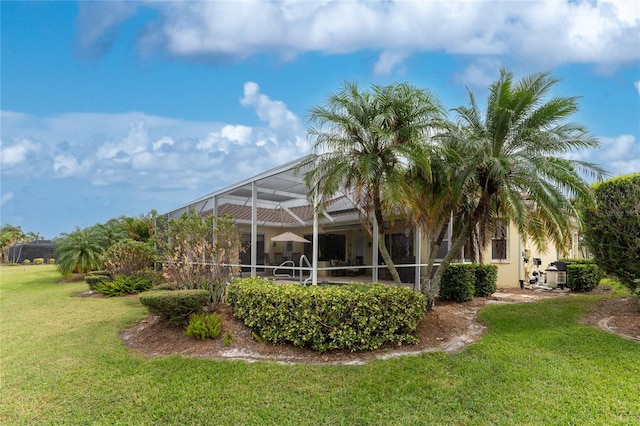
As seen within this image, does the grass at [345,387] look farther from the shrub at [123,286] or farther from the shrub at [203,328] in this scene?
the shrub at [123,286]

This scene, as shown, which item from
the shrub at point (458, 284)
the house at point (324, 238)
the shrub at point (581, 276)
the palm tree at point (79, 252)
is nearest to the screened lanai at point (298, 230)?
the house at point (324, 238)

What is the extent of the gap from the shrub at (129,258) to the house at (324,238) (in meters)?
3.00

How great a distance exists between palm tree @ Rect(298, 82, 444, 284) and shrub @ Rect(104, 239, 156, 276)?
1049 cm

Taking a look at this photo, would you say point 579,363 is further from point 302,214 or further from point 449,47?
point 302,214

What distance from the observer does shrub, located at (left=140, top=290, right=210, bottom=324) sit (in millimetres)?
8180

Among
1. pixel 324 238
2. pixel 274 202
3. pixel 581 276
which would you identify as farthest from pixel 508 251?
pixel 274 202

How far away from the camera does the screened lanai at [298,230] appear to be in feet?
46.0

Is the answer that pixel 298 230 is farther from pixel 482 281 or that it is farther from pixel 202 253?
pixel 202 253

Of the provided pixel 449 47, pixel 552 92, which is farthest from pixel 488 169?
pixel 449 47

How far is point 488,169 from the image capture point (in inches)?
375

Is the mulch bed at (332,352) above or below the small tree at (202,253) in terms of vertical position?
below

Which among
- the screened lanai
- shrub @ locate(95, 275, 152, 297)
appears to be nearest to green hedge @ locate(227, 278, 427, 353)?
the screened lanai

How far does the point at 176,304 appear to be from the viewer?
8.25 meters

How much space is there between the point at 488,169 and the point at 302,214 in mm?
11241
